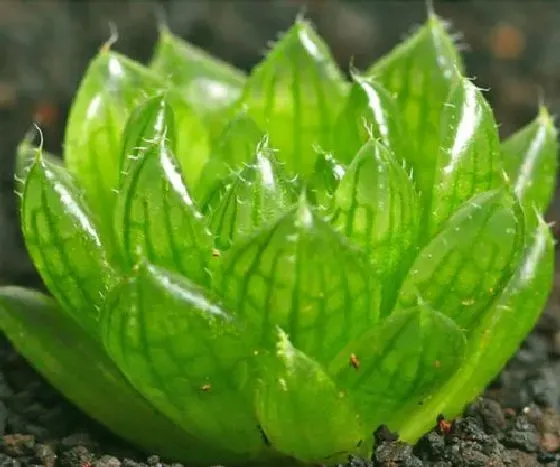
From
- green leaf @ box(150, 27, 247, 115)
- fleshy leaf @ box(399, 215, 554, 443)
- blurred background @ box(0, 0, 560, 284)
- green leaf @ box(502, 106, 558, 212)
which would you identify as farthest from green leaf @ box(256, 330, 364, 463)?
blurred background @ box(0, 0, 560, 284)

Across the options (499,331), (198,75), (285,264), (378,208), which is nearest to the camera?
(285,264)

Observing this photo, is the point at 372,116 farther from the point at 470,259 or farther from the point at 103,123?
the point at 103,123

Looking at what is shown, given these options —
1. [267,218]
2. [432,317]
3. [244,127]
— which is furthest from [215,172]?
[432,317]

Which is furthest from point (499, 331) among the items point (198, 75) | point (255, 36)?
point (255, 36)

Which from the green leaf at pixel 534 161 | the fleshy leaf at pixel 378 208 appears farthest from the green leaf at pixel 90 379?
the green leaf at pixel 534 161

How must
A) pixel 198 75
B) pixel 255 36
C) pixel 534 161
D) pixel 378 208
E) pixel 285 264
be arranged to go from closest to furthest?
pixel 285 264
pixel 378 208
pixel 534 161
pixel 198 75
pixel 255 36

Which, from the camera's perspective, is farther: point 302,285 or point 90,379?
point 90,379

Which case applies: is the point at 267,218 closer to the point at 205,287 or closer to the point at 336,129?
the point at 205,287
